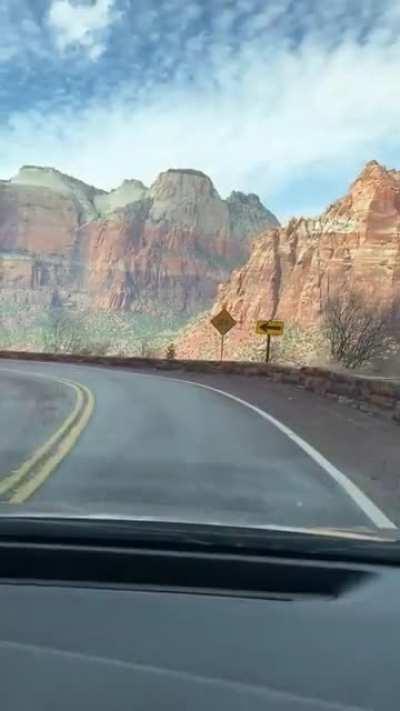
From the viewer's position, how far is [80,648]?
8.60 feet

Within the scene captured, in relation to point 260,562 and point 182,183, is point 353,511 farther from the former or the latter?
point 182,183

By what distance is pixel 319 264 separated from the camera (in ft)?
275

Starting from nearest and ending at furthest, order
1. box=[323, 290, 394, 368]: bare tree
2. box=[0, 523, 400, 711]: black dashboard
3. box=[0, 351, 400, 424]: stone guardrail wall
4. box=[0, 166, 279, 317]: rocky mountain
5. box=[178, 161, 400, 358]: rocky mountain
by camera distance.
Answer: box=[0, 523, 400, 711]: black dashboard
box=[0, 351, 400, 424]: stone guardrail wall
box=[323, 290, 394, 368]: bare tree
box=[178, 161, 400, 358]: rocky mountain
box=[0, 166, 279, 317]: rocky mountain

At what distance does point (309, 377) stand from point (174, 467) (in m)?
14.1

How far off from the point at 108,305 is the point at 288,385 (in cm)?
10742

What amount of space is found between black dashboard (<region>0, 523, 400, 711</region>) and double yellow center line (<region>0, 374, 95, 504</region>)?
3.35 meters

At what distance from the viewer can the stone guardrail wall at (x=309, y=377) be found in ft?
54.2

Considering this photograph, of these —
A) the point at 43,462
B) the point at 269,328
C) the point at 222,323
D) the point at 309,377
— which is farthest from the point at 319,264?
the point at 43,462

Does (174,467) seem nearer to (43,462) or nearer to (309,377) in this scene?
(43,462)

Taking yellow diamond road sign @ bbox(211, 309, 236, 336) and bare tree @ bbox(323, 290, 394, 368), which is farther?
bare tree @ bbox(323, 290, 394, 368)

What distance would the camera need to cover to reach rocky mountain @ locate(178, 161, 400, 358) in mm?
78625

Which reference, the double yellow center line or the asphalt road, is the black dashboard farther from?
the double yellow center line

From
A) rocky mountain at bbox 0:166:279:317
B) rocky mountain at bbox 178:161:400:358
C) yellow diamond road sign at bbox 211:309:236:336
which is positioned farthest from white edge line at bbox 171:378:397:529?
rocky mountain at bbox 0:166:279:317

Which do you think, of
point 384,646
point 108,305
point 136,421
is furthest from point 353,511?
point 108,305
